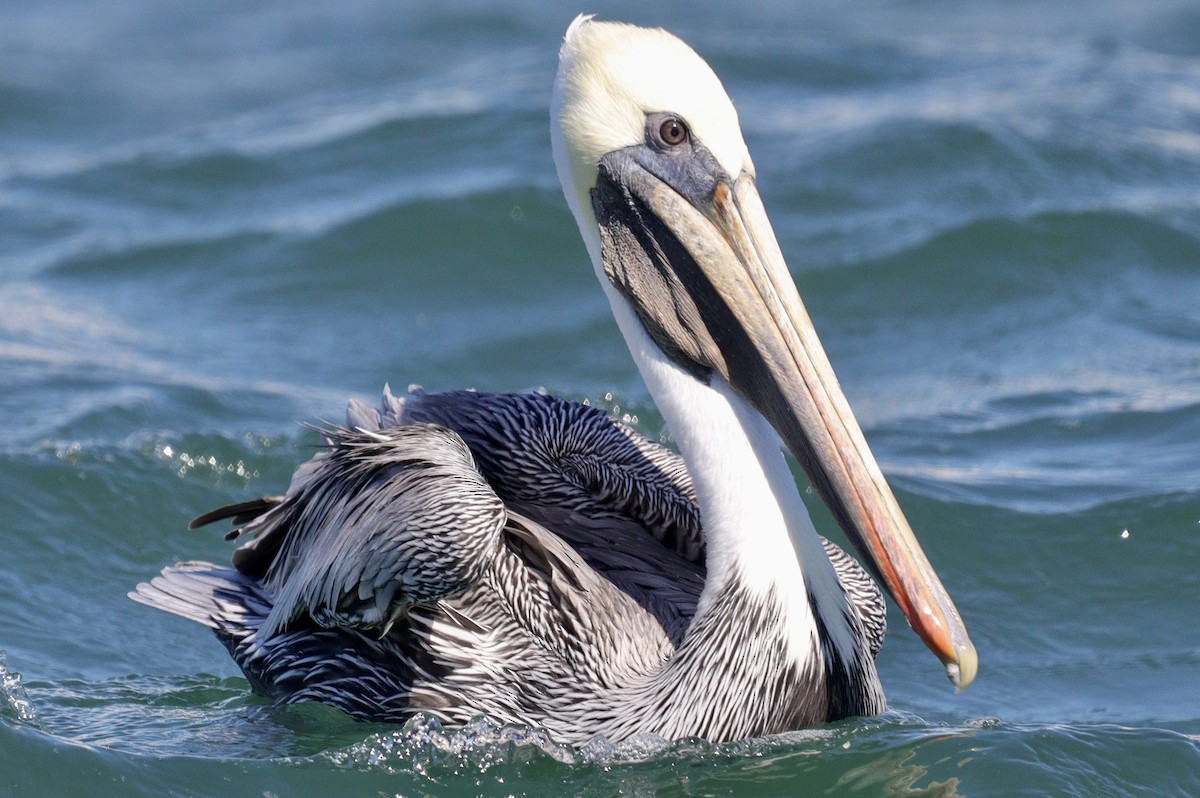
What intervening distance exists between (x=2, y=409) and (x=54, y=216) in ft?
11.8

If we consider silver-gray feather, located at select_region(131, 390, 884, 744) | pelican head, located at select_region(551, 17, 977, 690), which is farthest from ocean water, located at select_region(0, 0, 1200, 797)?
pelican head, located at select_region(551, 17, 977, 690)

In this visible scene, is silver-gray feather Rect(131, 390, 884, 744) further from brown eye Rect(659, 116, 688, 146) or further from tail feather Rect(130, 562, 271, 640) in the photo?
brown eye Rect(659, 116, 688, 146)

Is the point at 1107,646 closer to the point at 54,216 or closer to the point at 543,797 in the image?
the point at 543,797

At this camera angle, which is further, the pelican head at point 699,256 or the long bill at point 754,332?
the pelican head at point 699,256

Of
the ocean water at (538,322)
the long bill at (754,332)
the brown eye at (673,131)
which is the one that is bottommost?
the ocean water at (538,322)

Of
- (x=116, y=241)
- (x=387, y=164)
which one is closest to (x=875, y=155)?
(x=387, y=164)

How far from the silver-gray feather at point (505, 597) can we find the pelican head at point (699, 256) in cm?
40

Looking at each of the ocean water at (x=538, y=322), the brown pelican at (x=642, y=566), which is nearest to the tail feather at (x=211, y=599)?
the ocean water at (x=538, y=322)

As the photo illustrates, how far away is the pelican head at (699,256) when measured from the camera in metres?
4.59

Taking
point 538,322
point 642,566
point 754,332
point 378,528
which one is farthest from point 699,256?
point 538,322

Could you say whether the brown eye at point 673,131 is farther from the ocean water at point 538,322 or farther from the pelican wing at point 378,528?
the ocean water at point 538,322

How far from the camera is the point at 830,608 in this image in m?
4.83

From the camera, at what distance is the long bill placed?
449 cm

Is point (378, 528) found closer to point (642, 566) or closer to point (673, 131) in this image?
point (642, 566)
